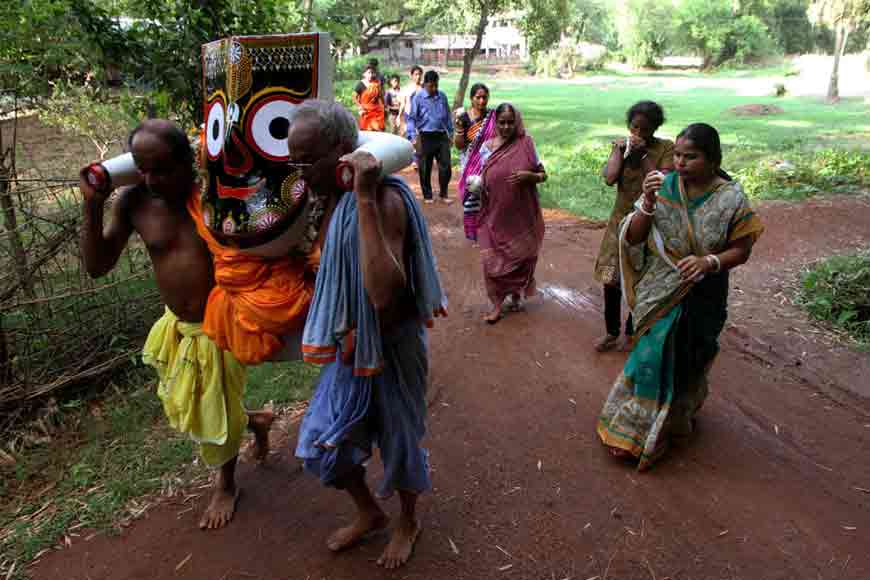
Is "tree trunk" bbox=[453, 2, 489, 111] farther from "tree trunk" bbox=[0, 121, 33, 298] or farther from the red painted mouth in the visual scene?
the red painted mouth

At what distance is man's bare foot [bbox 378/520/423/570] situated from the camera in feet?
8.06

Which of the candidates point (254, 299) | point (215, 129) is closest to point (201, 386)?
point (254, 299)

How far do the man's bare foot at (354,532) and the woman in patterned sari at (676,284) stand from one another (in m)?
1.32

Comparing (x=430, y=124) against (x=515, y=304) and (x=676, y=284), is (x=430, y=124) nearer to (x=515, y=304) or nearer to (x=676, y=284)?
(x=515, y=304)

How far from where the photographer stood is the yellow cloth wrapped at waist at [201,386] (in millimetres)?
2574

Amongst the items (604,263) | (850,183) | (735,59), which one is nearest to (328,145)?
(604,263)

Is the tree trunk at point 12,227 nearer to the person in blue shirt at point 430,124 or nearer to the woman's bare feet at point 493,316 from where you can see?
the woman's bare feet at point 493,316

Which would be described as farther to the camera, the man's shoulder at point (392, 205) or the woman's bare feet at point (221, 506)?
the woman's bare feet at point (221, 506)

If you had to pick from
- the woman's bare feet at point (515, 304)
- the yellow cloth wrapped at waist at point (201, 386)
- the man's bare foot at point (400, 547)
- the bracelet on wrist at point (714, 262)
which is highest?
the bracelet on wrist at point (714, 262)

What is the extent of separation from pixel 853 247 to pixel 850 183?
2.94 meters

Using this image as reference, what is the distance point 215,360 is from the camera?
8.42 feet

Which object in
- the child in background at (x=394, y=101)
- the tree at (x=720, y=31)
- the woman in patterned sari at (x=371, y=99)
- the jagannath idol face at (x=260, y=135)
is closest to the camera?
the jagannath idol face at (x=260, y=135)

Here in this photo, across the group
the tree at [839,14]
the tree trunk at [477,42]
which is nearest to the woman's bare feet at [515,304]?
the tree trunk at [477,42]

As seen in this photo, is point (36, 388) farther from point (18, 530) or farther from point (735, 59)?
point (735, 59)
